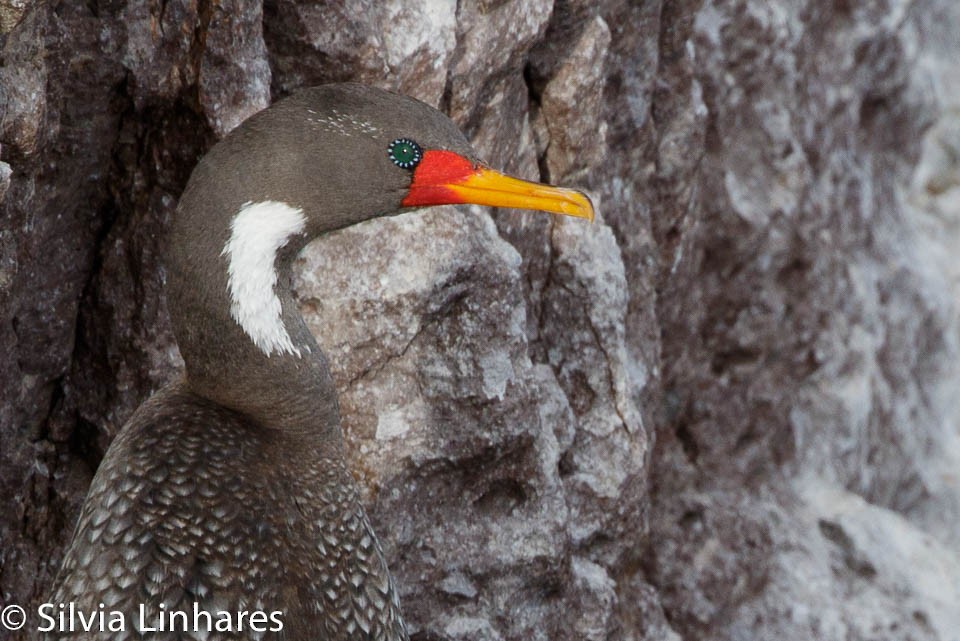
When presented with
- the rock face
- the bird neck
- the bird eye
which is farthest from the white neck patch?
the rock face

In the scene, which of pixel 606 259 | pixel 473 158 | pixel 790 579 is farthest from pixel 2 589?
pixel 790 579

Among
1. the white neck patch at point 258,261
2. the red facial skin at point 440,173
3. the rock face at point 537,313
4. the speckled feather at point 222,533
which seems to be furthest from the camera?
the rock face at point 537,313

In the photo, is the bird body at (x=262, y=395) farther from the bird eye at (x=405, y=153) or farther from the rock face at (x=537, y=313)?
the rock face at (x=537, y=313)

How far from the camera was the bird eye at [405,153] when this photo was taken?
4188 mm

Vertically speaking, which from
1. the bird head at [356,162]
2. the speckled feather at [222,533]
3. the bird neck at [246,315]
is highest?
the bird head at [356,162]

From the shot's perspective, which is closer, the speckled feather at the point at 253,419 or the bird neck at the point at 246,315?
the speckled feather at the point at 253,419

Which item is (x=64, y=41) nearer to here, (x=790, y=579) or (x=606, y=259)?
(x=606, y=259)

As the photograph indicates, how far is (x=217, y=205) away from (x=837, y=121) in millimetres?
5648

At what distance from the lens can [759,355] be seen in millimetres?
7625

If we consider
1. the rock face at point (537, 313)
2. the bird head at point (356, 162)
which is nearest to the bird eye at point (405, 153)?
the bird head at point (356, 162)

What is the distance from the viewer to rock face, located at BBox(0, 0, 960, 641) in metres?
4.88

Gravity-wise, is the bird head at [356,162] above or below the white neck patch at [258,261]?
above

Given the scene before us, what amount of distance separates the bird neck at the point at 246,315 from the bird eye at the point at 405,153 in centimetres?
34

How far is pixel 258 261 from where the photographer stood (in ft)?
13.5
